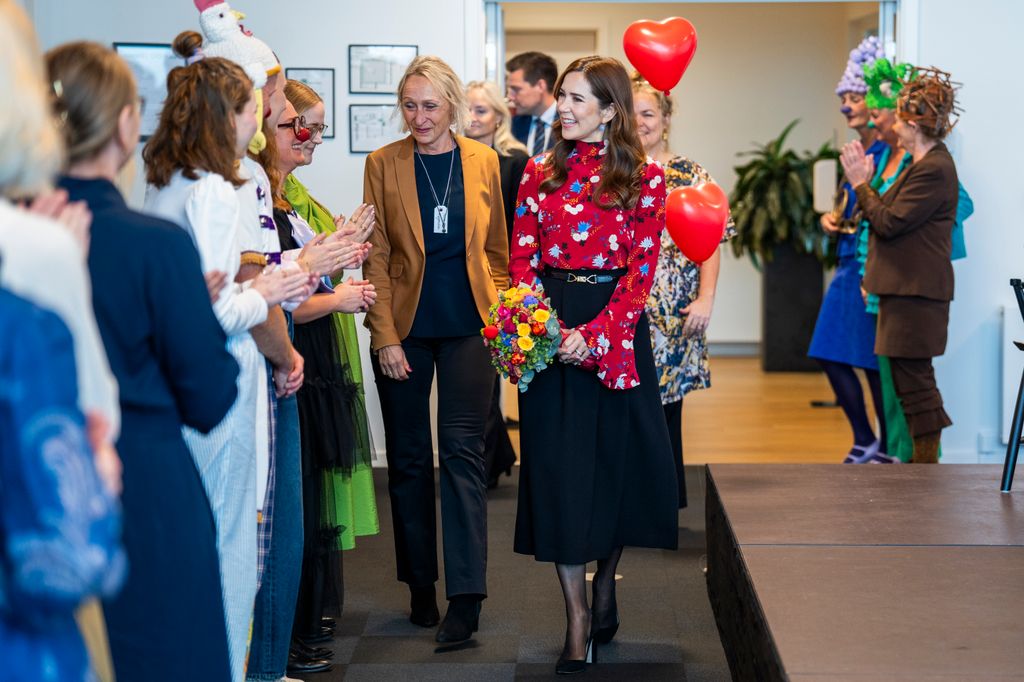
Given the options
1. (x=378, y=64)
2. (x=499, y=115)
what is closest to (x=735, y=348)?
(x=378, y=64)

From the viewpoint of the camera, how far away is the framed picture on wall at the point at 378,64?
5613mm

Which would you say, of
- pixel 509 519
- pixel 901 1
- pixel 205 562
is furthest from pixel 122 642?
pixel 901 1

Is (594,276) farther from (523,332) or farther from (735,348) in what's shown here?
(735,348)

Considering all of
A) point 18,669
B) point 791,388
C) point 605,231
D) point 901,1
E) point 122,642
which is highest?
point 901,1

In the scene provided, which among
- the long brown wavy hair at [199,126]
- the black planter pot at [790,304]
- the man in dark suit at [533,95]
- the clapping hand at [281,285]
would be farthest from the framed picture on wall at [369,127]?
the black planter pot at [790,304]

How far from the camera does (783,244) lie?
9016 millimetres

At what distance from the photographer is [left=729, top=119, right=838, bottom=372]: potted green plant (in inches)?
347

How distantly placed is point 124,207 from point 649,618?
2289 mm

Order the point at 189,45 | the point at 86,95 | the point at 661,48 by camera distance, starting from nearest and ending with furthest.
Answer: the point at 86,95 → the point at 189,45 → the point at 661,48

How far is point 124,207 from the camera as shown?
1.75 meters

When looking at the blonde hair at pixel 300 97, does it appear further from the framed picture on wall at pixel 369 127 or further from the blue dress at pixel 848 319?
the blue dress at pixel 848 319

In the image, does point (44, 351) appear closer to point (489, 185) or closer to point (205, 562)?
point (205, 562)

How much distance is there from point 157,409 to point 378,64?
13.4 feet

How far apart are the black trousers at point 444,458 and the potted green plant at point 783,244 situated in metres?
5.76
